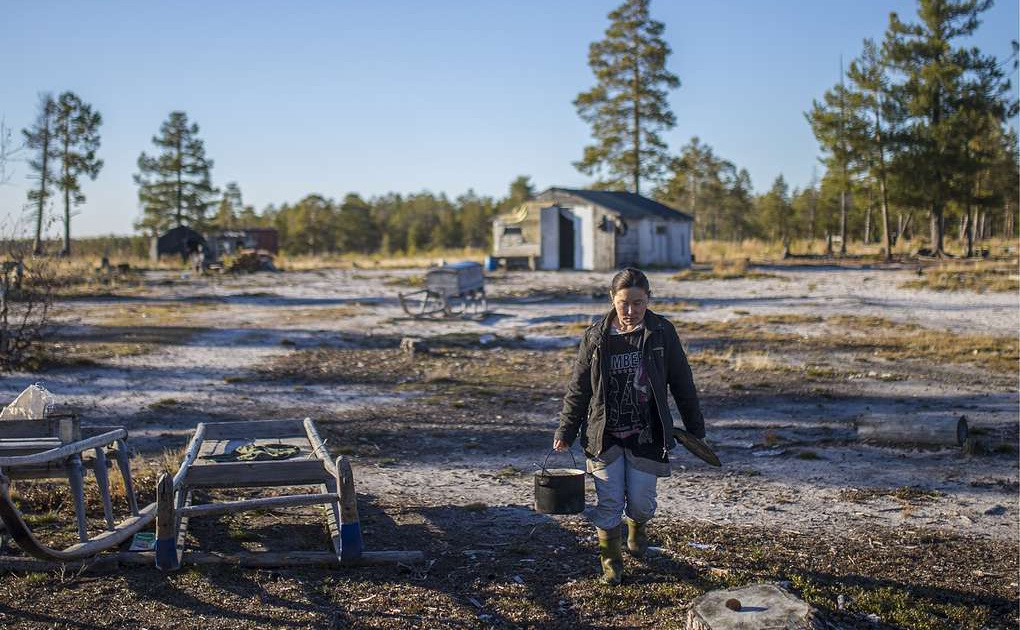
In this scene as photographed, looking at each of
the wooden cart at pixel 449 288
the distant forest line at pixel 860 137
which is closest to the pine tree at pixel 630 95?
the distant forest line at pixel 860 137

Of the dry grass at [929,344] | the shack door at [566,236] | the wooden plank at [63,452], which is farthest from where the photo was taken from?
the shack door at [566,236]

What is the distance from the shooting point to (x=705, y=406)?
11039mm

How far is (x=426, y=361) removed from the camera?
14.8 m

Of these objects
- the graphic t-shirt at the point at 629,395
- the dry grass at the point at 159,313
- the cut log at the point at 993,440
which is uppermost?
the graphic t-shirt at the point at 629,395

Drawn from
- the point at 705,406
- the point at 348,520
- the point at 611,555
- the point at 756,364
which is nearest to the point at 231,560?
the point at 348,520

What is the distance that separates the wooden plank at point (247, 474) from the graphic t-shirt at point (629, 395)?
1.90m

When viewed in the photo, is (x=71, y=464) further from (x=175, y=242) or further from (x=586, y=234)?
(x=175, y=242)

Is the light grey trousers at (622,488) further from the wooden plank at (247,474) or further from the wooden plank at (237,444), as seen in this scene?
the wooden plank at (237,444)

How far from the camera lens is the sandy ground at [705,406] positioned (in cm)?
679

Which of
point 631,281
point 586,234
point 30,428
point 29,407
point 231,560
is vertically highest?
point 586,234

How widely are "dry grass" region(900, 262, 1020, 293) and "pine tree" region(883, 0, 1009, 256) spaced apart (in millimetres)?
13978

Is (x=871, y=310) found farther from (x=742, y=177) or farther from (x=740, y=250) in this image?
(x=742, y=177)

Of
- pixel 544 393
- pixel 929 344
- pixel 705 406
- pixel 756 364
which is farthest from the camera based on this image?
pixel 929 344

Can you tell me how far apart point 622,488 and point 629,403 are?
47 centimetres
